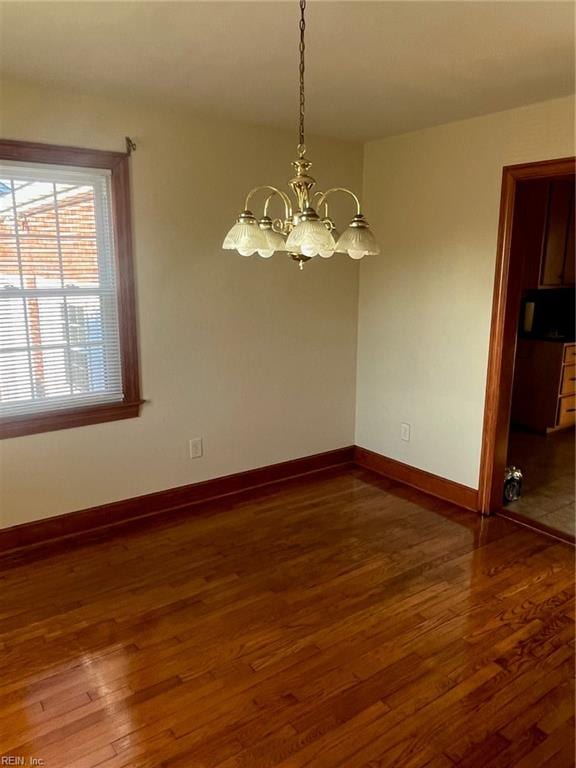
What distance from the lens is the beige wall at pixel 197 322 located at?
3021 mm

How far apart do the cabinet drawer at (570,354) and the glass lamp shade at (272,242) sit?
4.08 metres

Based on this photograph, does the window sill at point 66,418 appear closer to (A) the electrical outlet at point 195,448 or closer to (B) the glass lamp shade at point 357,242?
(A) the electrical outlet at point 195,448

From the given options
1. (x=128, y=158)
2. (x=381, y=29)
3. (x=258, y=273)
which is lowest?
(x=258, y=273)

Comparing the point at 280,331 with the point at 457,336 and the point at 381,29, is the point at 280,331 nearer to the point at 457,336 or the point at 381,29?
the point at 457,336

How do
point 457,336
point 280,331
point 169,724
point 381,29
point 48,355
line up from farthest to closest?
point 280,331, point 457,336, point 48,355, point 381,29, point 169,724

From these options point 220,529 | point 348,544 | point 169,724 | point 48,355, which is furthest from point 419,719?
point 48,355

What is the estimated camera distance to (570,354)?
16.6 ft

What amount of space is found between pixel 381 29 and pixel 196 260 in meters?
1.74

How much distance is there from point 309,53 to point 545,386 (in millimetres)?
3971

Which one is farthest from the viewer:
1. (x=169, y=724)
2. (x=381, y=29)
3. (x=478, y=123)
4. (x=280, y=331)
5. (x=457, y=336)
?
(x=280, y=331)

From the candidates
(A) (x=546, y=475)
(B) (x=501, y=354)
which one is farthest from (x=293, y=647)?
(A) (x=546, y=475)

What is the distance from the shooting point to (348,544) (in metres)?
3.14

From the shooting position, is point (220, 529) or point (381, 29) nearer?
point (381, 29)

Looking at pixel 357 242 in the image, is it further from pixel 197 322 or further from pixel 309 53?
pixel 197 322
